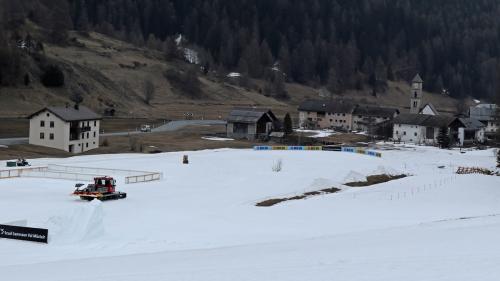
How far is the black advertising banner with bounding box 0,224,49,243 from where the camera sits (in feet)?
76.9

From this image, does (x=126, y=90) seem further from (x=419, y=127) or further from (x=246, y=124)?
(x=419, y=127)

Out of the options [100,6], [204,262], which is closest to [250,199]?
[204,262]

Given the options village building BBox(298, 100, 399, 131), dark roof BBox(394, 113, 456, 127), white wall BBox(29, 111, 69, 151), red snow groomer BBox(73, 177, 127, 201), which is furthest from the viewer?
village building BBox(298, 100, 399, 131)

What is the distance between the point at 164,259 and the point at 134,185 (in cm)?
2095

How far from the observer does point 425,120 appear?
84.8 metres

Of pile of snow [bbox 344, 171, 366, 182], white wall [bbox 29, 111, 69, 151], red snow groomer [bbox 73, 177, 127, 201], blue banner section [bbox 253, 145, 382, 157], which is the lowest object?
red snow groomer [bbox 73, 177, 127, 201]

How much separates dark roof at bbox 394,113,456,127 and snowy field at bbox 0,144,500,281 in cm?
3510

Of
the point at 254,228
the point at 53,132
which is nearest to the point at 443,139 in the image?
the point at 53,132

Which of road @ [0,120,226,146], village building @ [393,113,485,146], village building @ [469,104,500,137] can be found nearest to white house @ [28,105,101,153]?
road @ [0,120,226,146]

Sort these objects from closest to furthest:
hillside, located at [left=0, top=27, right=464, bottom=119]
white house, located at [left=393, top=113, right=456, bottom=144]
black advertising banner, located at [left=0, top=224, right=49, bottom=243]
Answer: black advertising banner, located at [left=0, top=224, right=49, bottom=243] → white house, located at [left=393, top=113, right=456, bottom=144] → hillside, located at [left=0, top=27, right=464, bottom=119]

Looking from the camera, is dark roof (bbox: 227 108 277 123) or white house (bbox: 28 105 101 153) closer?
white house (bbox: 28 105 101 153)

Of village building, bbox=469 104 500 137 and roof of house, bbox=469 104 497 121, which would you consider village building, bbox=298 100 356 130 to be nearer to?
roof of house, bbox=469 104 497 121

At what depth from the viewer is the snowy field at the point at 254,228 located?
1900 cm

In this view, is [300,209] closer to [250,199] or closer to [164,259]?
[250,199]
